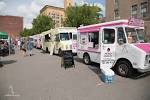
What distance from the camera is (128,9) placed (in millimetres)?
41469

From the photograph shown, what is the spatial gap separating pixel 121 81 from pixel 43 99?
409cm

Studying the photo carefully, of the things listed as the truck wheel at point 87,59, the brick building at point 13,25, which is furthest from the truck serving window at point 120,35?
the brick building at point 13,25

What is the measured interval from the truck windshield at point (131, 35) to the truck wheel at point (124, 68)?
1.10 m

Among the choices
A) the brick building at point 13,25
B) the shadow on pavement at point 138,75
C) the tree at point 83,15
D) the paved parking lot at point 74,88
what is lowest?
the paved parking lot at point 74,88

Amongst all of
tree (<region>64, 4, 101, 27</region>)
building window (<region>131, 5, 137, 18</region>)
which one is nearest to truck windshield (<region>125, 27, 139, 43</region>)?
tree (<region>64, 4, 101, 27</region>)

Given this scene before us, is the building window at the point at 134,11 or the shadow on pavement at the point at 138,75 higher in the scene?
the building window at the point at 134,11

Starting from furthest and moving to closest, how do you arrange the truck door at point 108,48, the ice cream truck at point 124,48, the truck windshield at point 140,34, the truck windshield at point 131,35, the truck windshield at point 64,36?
1. the truck windshield at point 64,36
2. the truck windshield at point 140,34
3. the truck door at point 108,48
4. the truck windshield at point 131,35
5. the ice cream truck at point 124,48

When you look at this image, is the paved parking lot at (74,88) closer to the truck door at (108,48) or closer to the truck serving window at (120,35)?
the truck door at (108,48)

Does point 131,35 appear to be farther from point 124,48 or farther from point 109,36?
point 109,36

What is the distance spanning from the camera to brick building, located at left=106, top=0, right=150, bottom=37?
37181mm

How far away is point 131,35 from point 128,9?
31138 millimetres

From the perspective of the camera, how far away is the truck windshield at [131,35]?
11.5 m

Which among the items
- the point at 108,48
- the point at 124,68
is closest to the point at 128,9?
the point at 108,48

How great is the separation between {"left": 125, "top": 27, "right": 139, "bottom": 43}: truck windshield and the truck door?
0.69 meters
